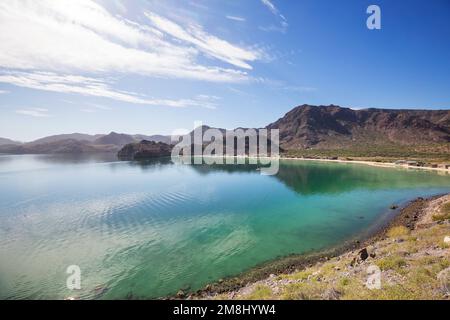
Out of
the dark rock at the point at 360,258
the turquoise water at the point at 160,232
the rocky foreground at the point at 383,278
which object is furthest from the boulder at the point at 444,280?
the turquoise water at the point at 160,232

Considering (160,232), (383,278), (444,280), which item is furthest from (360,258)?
(160,232)

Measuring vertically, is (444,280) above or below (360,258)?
above

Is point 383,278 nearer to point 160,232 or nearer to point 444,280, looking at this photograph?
point 444,280

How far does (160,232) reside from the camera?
2930cm

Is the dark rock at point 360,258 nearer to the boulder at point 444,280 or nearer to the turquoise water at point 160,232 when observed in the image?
the boulder at point 444,280

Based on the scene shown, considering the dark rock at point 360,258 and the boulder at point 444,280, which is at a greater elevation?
the boulder at point 444,280

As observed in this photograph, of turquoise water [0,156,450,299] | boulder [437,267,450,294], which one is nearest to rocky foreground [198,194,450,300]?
boulder [437,267,450,294]

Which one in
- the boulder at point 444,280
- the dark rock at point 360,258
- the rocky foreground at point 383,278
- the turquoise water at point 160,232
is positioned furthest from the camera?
the turquoise water at point 160,232

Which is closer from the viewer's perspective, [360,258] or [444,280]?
[444,280]

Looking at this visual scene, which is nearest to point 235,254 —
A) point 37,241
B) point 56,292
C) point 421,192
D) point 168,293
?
point 168,293

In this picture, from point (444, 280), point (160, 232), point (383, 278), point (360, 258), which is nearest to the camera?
point (444, 280)

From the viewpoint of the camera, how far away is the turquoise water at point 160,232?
1892 centimetres
